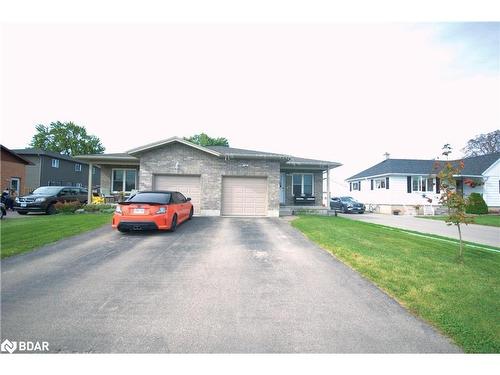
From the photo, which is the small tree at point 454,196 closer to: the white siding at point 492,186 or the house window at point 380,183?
the house window at point 380,183

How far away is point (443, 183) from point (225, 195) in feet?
33.8

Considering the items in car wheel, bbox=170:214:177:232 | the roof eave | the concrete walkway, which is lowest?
the concrete walkway

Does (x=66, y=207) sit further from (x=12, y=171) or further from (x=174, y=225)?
(x=12, y=171)

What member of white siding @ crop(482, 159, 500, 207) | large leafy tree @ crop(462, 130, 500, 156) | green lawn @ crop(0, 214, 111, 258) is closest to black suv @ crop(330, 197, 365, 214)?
white siding @ crop(482, 159, 500, 207)

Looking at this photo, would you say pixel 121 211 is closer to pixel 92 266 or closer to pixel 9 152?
pixel 92 266

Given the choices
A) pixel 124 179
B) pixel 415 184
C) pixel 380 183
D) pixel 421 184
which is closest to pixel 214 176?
pixel 124 179

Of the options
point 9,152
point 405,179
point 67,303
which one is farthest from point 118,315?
point 9,152

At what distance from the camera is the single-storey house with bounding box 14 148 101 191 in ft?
104

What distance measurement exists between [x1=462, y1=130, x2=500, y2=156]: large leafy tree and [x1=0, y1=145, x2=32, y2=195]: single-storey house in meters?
79.7

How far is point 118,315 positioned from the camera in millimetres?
3365

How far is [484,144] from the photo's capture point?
52.7m

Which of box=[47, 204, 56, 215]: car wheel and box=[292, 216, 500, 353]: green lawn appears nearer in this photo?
box=[292, 216, 500, 353]: green lawn

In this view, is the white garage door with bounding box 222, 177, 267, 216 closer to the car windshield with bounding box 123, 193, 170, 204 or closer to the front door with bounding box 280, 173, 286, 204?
the front door with bounding box 280, 173, 286, 204

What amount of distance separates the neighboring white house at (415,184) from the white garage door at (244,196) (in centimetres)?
1656
